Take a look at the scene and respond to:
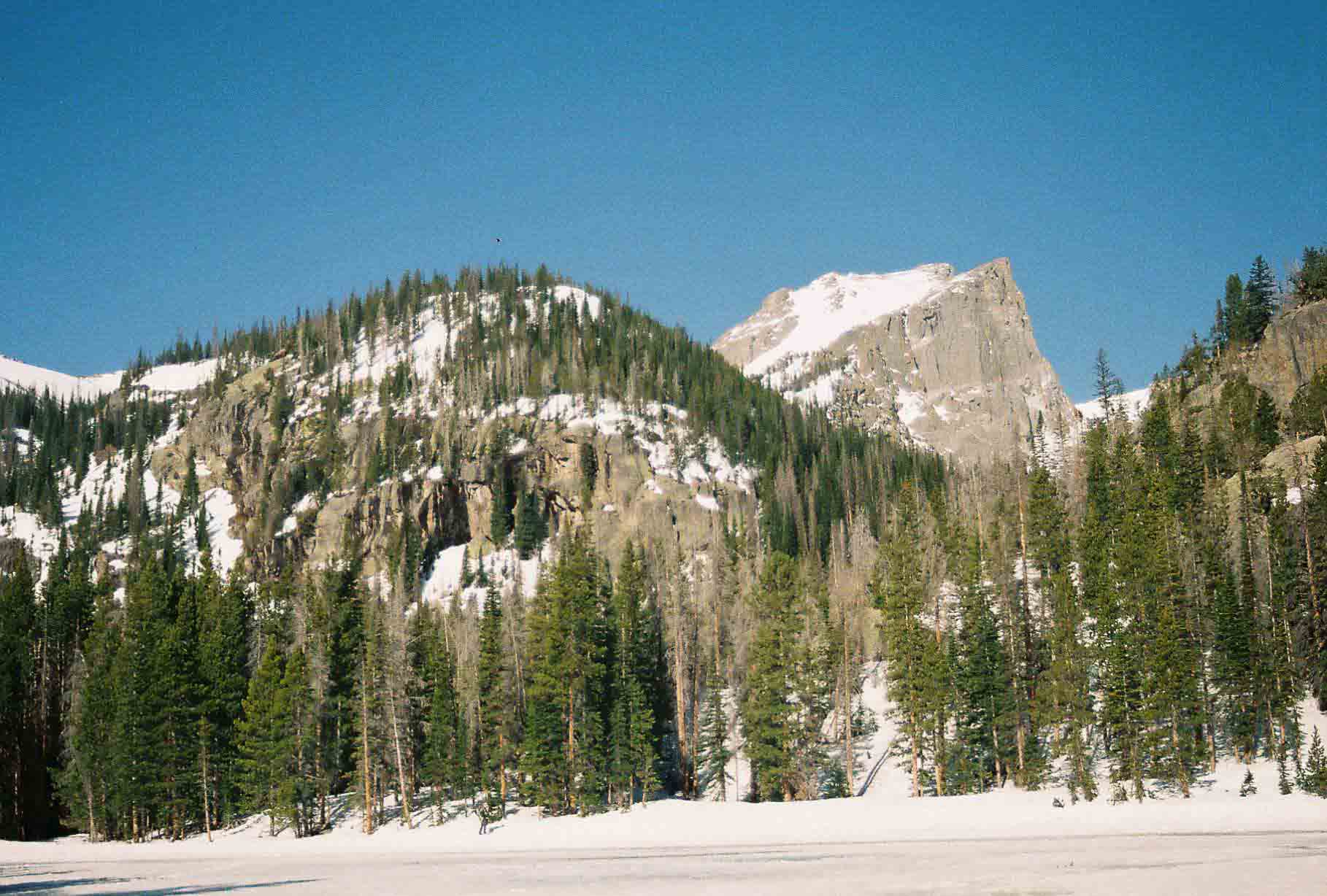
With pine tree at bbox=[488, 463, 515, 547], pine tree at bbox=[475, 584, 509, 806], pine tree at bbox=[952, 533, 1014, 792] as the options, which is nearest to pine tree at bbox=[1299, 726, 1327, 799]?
pine tree at bbox=[952, 533, 1014, 792]

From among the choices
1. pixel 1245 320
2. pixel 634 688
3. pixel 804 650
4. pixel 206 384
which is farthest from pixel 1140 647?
pixel 206 384

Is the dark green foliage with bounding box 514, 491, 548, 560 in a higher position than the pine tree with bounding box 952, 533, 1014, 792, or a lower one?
higher

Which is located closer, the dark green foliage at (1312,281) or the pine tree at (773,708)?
the pine tree at (773,708)

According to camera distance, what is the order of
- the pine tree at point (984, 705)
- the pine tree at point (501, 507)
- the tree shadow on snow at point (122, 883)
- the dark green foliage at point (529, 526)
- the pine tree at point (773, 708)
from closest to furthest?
the tree shadow on snow at point (122, 883) < the pine tree at point (773, 708) < the pine tree at point (984, 705) < the dark green foliage at point (529, 526) < the pine tree at point (501, 507)

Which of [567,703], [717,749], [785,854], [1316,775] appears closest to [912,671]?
[717,749]

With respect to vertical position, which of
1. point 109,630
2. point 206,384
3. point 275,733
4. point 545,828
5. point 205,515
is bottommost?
point 545,828

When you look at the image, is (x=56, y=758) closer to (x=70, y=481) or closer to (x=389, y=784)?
(x=389, y=784)

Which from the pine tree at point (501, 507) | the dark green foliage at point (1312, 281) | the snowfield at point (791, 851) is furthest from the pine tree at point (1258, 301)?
the pine tree at point (501, 507)

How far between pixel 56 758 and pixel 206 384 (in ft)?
488

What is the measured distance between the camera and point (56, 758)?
59.6 m

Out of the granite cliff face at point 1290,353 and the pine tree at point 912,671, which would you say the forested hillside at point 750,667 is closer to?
the pine tree at point 912,671

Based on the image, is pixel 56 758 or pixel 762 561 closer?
pixel 56 758

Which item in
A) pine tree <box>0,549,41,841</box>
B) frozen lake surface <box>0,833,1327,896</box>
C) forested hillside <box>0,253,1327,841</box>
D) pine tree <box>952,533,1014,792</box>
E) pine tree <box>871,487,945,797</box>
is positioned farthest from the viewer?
pine tree <box>0,549,41,841</box>

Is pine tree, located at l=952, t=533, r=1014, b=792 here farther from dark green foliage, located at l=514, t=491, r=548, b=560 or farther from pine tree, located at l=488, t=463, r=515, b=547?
pine tree, located at l=488, t=463, r=515, b=547
